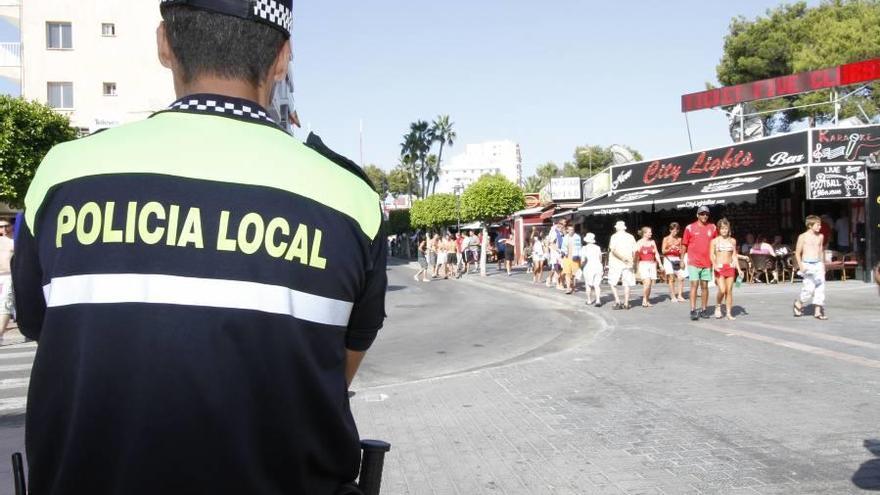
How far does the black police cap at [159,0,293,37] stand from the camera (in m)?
1.53

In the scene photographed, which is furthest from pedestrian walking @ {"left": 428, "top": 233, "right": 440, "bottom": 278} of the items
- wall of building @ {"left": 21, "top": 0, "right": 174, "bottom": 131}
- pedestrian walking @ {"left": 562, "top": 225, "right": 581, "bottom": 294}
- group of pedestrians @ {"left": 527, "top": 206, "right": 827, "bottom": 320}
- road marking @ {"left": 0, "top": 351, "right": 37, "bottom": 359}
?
road marking @ {"left": 0, "top": 351, "right": 37, "bottom": 359}

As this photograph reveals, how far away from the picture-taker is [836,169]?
60.3 feet

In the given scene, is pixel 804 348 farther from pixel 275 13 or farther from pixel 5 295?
pixel 5 295

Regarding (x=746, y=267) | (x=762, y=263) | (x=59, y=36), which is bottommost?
(x=746, y=267)

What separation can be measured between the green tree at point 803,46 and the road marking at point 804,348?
90.7 ft

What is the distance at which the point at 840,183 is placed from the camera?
18297 mm

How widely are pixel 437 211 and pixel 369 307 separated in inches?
2147

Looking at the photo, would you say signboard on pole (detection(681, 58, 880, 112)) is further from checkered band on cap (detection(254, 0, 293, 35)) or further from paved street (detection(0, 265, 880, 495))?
checkered band on cap (detection(254, 0, 293, 35))

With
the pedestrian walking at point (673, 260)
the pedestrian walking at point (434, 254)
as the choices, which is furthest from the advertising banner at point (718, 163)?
the pedestrian walking at point (434, 254)

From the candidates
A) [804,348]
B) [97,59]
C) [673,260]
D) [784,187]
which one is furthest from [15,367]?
[97,59]

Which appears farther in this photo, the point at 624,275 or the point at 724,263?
the point at 624,275

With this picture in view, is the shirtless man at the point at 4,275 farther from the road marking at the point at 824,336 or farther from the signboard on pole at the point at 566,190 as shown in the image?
the signboard on pole at the point at 566,190

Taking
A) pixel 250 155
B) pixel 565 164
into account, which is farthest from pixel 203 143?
pixel 565 164

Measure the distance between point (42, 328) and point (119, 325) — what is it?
9.0 inches
